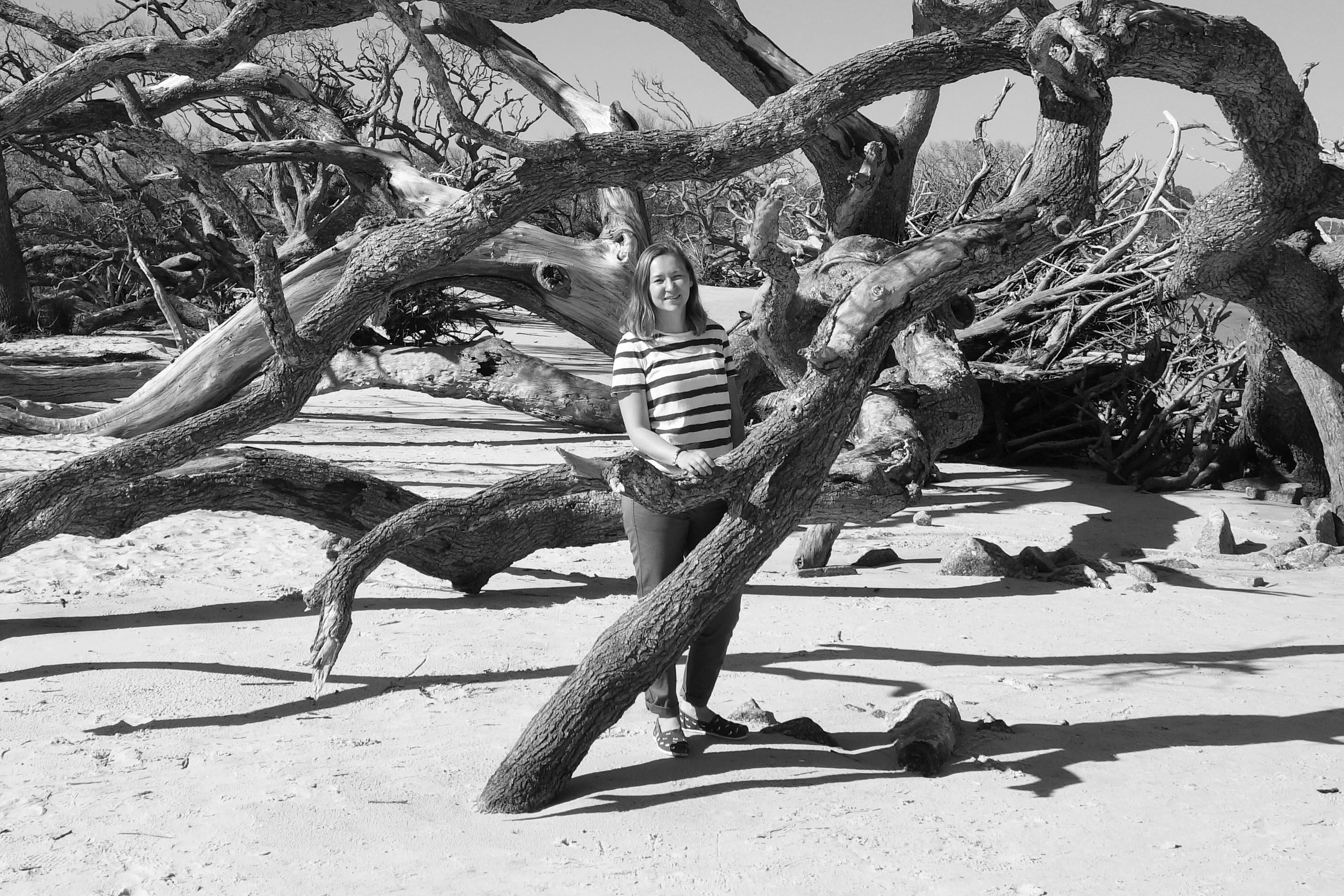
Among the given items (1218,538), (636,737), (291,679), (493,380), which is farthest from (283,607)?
(1218,538)

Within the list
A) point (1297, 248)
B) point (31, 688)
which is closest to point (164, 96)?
point (31, 688)

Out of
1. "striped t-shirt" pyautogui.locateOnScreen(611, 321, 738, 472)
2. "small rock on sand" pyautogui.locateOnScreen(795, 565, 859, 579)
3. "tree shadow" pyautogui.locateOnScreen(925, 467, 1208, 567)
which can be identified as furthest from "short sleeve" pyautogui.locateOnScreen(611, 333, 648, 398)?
"tree shadow" pyautogui.locateOnScreen(925, 467, 1208, 567)

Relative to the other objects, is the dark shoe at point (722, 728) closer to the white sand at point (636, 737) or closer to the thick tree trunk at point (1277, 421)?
the white sand at point (636, 737)

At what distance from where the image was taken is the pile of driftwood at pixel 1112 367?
8562mm

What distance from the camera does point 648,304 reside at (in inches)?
135

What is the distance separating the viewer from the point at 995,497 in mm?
8070

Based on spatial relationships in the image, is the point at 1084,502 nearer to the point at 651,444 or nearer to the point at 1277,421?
the point at 1277,421

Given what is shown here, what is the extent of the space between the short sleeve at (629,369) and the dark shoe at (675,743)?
1.01 metres

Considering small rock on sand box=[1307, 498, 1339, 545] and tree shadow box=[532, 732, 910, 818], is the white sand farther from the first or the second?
small rock on sand box=[1307, 498, 1339, 545]

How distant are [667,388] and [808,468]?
48 cm

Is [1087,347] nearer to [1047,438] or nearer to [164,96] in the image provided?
[1047,438]

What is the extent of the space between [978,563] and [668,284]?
10.2 ft

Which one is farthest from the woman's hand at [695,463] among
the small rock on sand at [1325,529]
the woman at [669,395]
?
the small rock on sand at [1325,529]

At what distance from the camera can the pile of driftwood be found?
337 inches
